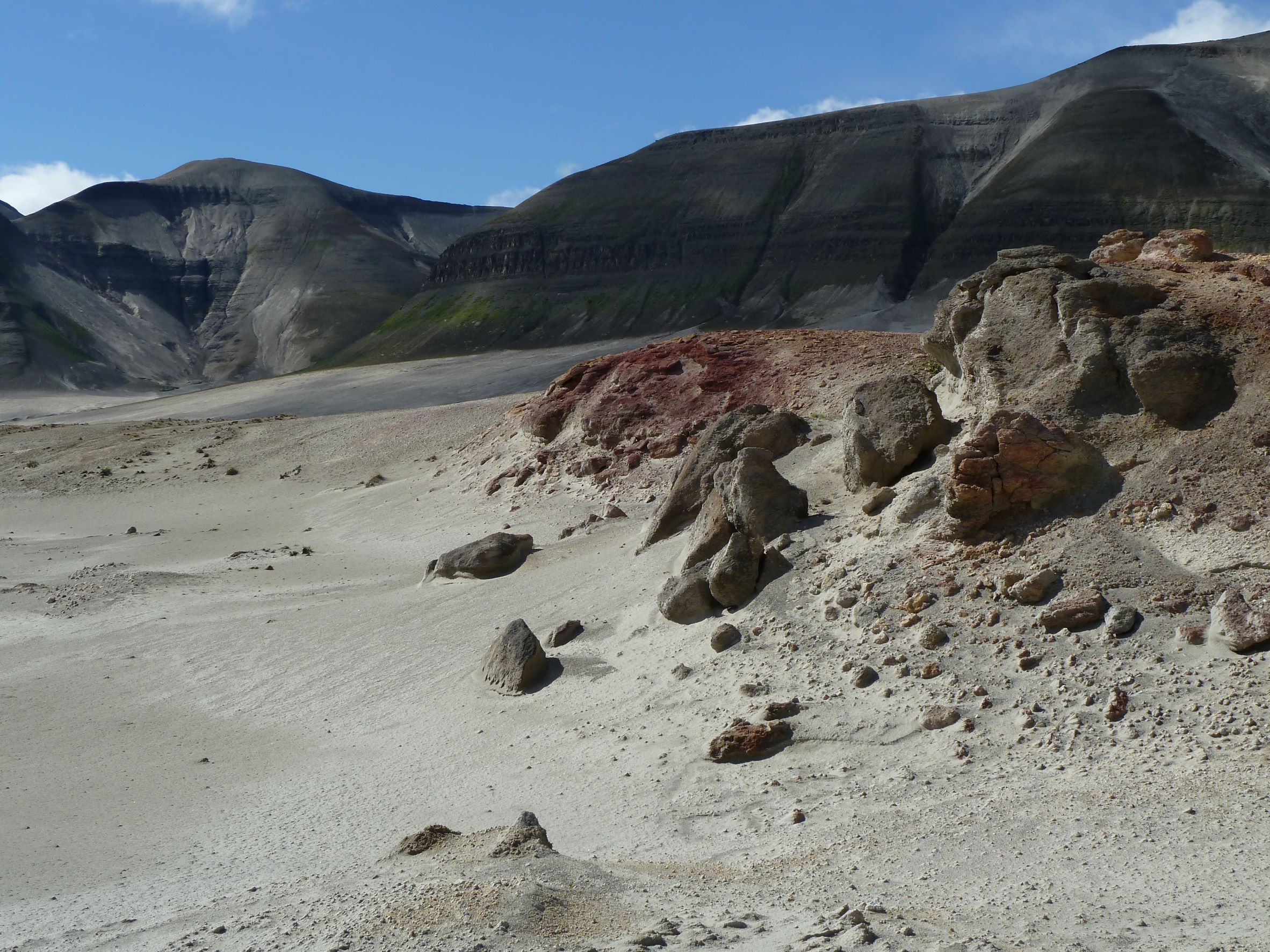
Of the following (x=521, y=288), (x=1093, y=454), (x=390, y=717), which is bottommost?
(x=390, y=717)

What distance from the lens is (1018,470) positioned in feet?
28.6

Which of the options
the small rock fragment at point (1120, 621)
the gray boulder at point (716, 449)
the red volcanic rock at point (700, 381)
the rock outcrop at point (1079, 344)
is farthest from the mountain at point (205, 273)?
the small rock fragment at point (1120, 621)

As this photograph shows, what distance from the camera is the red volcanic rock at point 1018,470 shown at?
28.6 feet

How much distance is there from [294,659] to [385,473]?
40.9 feet

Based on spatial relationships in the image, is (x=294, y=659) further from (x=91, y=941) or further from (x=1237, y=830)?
(x=1237, y=830)

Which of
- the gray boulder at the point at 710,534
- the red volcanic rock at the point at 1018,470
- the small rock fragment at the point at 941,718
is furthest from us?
the gray boulder at the point at 710,534

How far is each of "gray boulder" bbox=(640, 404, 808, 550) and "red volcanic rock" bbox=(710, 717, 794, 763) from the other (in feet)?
15.4

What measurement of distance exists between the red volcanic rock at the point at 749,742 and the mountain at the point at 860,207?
63.3 meters

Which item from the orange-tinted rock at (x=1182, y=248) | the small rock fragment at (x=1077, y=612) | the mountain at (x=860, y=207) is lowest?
the small rock fragment at (x=1077, y=612)

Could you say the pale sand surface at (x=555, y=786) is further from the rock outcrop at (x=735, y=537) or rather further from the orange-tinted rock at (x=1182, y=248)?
the orange-tinted rock at (x=1182, y=248)

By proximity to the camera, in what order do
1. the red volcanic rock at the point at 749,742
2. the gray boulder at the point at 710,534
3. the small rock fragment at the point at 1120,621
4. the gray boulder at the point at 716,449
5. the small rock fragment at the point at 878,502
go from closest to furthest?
the small rock fragment at the point at 1120,621 → the red volcanic rock at the point at 749,742 → the small rock fragment at the point at 878,502 → the gray boulder at the point at 710,534 → the gray boulder at the point at 716,449


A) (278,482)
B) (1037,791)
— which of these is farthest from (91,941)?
(278,482)

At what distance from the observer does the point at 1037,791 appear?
6.21 meters

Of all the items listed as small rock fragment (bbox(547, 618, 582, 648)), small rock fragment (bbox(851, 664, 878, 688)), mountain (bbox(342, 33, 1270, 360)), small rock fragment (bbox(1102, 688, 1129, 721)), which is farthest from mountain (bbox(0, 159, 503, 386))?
small rock fragment (bbox(1102, 688, 1129, 721))
